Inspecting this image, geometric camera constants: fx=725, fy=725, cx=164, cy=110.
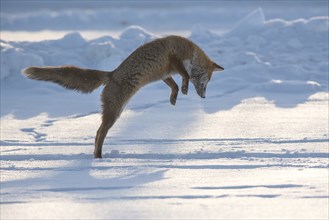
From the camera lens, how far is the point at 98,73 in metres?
7.02

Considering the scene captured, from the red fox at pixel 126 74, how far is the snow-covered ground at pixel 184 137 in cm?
41

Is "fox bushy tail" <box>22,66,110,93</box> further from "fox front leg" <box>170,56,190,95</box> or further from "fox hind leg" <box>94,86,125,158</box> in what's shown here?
"fox front leg" <box>170,56,190,95</box>

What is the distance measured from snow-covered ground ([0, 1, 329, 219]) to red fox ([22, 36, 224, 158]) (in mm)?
409

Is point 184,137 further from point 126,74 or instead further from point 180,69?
point 126,74

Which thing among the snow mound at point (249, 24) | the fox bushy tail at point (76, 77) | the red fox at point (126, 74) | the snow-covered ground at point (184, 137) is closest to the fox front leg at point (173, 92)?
the red fox at point (126, 74)

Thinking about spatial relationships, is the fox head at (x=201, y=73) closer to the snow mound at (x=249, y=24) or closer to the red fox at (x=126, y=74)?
the red fox at (x=126, y=74)

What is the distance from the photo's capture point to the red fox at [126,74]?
6.82 metres

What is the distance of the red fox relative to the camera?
22.4 feet

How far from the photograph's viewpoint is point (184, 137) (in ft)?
24.7

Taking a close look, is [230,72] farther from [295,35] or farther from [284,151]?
[284,151]

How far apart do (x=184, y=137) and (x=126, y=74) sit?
1036mm

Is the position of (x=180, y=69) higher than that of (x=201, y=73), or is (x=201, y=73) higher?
(x=180, y=69)

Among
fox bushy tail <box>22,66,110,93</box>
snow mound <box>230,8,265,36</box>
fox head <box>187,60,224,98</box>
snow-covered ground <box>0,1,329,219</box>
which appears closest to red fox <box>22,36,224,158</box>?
fox bushy tail <box>22,66,110,93</box>

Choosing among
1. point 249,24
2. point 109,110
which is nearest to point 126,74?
point 109,110
